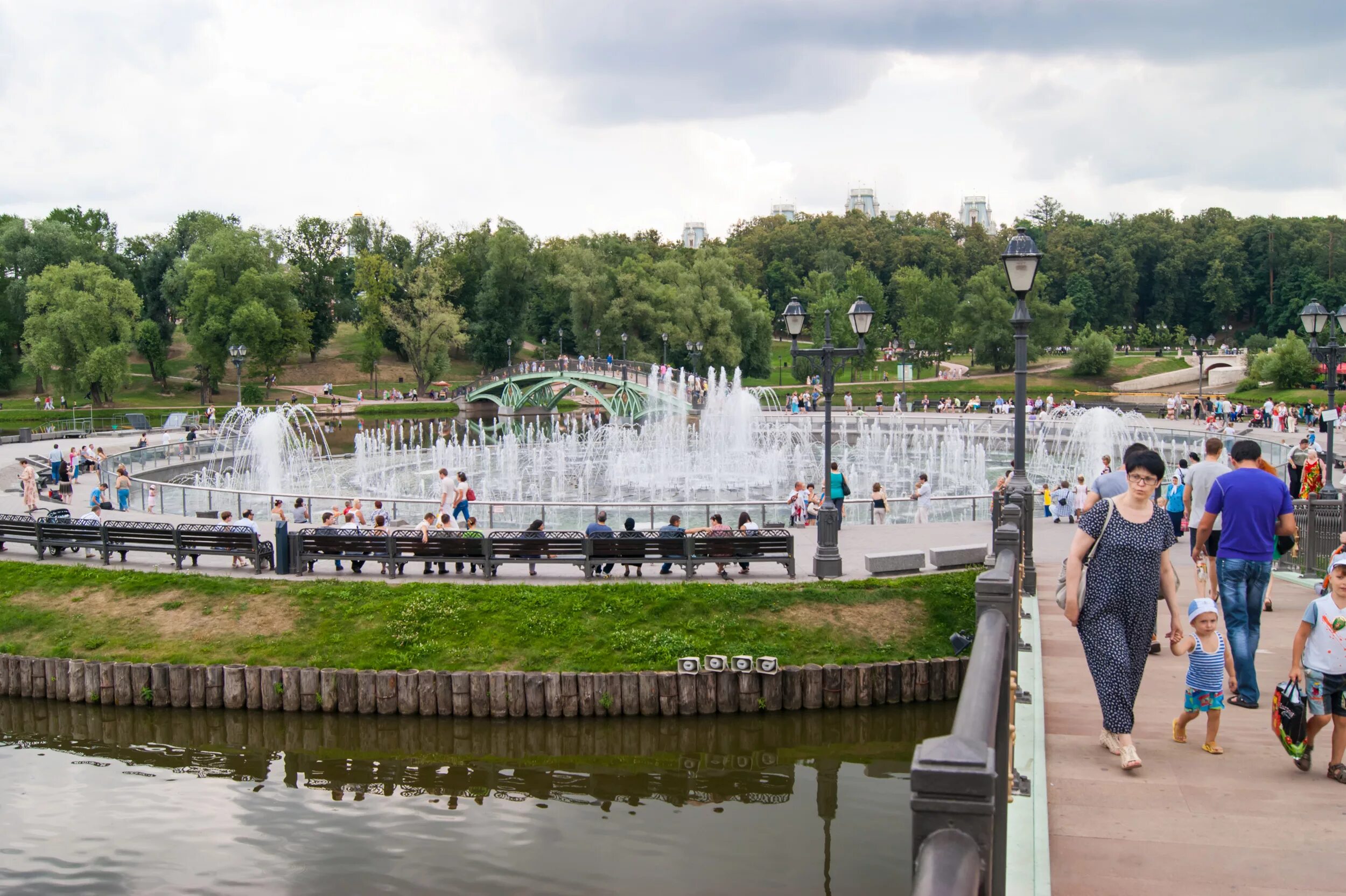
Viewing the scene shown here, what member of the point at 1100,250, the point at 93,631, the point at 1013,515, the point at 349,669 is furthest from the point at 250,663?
the point at 1100,250

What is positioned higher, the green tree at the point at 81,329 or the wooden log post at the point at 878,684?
the green tree at the point at 81,329

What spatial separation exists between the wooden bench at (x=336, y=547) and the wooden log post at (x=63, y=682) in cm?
372

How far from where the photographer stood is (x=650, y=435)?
47438 millimetres

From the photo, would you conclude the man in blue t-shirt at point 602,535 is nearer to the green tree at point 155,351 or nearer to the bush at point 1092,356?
the green tree at point 155,351

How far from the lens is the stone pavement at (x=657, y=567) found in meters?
18.4

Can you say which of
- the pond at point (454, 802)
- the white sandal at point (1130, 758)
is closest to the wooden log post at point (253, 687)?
the pond at point (454, 802)

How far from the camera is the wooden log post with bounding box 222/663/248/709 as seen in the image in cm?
1586

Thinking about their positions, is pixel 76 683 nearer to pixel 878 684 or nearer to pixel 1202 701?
pixel 878 684

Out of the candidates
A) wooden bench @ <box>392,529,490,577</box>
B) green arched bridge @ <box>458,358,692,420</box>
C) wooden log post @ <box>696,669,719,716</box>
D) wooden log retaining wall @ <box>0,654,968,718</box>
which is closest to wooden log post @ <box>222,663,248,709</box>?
wooden log retaining wall @ <box>0,654,968,718</box>

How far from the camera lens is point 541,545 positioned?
18125 millimetres

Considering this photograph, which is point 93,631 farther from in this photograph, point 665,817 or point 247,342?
point 247,342

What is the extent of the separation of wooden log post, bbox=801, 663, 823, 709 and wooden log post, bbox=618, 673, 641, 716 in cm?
231

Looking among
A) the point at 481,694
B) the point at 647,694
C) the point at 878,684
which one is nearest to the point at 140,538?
the point at 481,694

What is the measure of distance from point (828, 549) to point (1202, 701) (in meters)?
11.2
